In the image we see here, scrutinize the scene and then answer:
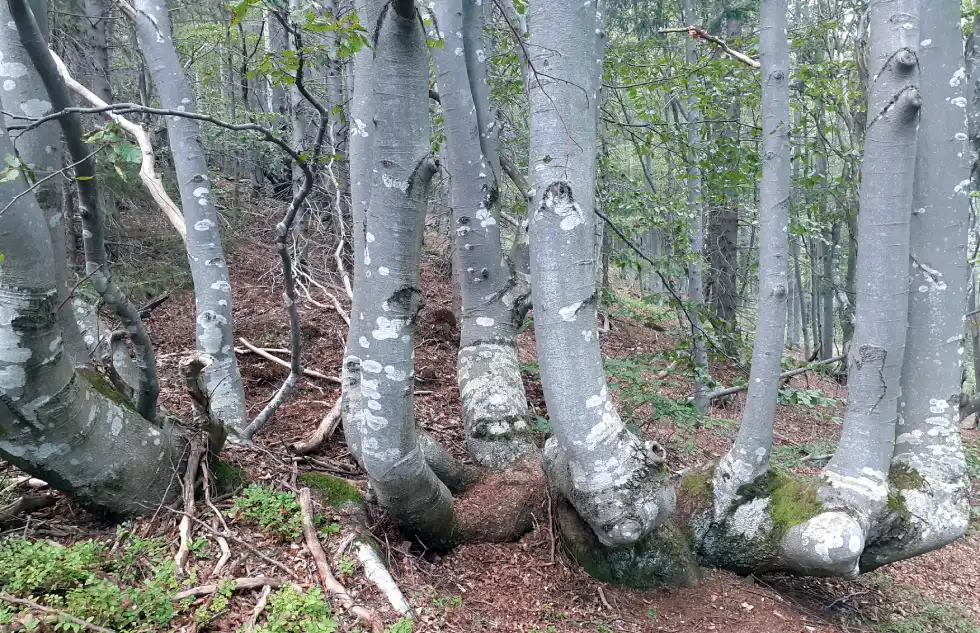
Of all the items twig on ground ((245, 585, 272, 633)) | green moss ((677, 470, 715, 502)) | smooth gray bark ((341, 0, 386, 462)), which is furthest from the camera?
green moss ((677, 470, 715, 502))

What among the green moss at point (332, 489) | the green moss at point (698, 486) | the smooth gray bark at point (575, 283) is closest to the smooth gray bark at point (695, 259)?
the green moss at point (698, 486)

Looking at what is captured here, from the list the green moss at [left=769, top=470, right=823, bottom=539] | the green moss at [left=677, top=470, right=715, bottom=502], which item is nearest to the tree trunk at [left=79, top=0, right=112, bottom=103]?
the green moss at [left=677, top=470, right=715, bottom=502]

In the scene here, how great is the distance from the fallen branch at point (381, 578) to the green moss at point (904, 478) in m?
3.33

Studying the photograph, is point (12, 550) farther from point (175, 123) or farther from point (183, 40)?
point (183, 40)

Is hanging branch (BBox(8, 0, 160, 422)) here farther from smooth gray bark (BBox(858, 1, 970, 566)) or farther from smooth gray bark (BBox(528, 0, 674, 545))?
smooth gray bark (BBox(858, 1, 970, 566))

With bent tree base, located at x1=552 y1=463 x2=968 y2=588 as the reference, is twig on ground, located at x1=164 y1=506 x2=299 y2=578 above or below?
above

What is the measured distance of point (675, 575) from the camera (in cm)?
354

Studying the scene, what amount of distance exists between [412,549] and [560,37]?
3.01 meters

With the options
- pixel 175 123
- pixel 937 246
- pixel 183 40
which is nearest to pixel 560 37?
pixel 937 246

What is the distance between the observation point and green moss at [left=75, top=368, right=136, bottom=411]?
9.25ft

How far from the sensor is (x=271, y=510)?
9.61ft

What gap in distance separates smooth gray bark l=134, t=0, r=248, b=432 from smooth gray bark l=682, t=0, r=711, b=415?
3.83m

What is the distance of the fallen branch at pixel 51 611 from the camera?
6.48ft

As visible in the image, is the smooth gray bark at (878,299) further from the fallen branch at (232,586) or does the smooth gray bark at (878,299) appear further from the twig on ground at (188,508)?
the twig on ground at (188,508)
